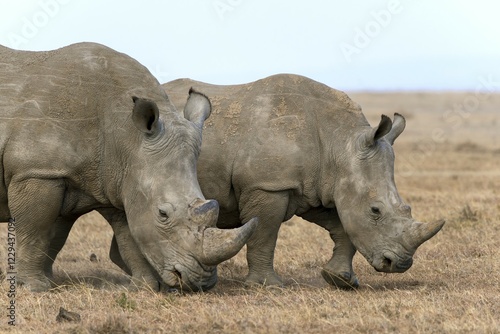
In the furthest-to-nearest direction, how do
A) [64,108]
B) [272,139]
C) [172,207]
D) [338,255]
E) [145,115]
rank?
[338,255], [272,139], [64,108], [145,115], [172,207]

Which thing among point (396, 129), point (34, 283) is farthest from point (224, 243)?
point (396, 129)

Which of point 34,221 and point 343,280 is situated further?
point 343,280

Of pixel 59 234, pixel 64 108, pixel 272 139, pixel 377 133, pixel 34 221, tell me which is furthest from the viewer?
pixel 59 234

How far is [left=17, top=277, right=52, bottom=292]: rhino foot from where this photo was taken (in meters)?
9.23

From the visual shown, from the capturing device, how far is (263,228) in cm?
986

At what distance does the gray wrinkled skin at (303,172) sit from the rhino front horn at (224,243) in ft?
5.08

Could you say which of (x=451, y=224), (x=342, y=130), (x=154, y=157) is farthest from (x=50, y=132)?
(x=451, y=224)

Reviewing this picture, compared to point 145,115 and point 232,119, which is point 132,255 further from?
point 232,119

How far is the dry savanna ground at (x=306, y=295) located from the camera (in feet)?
24.2

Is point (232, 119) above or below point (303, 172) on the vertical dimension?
above

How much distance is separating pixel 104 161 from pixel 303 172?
1966mm

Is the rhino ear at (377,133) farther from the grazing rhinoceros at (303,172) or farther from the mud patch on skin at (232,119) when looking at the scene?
the mud patch on skin at (232,119)

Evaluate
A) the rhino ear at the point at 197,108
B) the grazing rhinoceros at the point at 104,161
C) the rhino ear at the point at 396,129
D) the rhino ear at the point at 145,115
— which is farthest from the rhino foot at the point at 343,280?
the rhino ear at the point at 145,115

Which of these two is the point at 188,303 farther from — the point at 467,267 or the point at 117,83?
the point at 467,267
